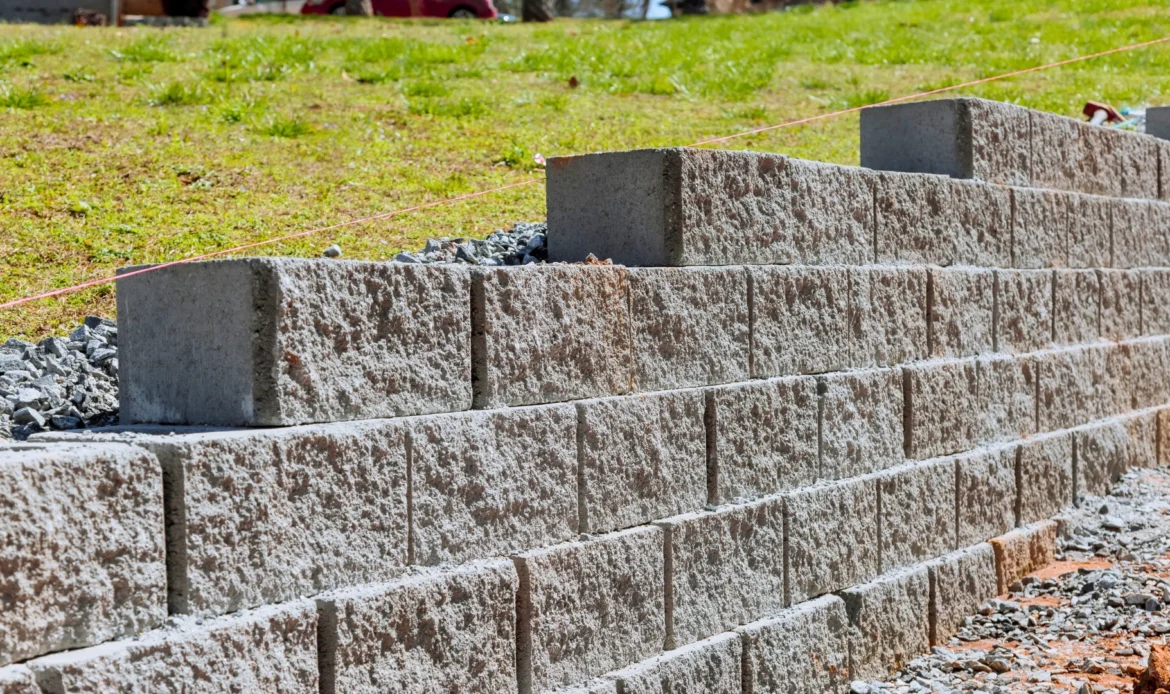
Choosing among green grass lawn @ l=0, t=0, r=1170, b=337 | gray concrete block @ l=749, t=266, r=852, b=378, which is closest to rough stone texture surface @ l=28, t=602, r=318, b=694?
gray concrete block @ l=749, t=266, r=852, b=378

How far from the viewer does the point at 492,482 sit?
154 inches

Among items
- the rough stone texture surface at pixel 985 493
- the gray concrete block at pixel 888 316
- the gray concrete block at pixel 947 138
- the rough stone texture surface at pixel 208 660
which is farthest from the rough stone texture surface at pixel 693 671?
the gray concrete block at pixel 947 138

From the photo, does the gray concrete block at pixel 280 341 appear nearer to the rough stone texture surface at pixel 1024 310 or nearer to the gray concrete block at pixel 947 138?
the gray concrete block at pixel 947 138

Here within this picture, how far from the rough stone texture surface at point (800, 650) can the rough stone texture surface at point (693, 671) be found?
88 millimetres

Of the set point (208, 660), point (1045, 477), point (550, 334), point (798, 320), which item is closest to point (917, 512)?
point (798, 320)

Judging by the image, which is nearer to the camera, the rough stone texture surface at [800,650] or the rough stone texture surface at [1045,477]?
the rough stone texture surface at [800,650]

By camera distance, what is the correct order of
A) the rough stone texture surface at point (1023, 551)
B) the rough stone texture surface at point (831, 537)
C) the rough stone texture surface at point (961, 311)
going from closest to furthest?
the rough stone texture surface at point (831, 537) < the rough stone texture surface at point (961, 311) < the rough stone texture surface at point (1023, 551)

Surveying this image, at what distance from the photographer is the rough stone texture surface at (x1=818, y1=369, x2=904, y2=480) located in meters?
5.45

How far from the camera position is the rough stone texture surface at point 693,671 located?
438cm

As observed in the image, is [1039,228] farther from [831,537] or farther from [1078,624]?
[831,537]

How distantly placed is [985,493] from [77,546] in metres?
4.87

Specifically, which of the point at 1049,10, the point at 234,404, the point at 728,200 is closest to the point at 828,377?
the point at 728,200

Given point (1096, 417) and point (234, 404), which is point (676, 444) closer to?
point (234, 404)

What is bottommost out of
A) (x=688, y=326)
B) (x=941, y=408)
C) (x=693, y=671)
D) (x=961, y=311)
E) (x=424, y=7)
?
(x=693, y=671)
